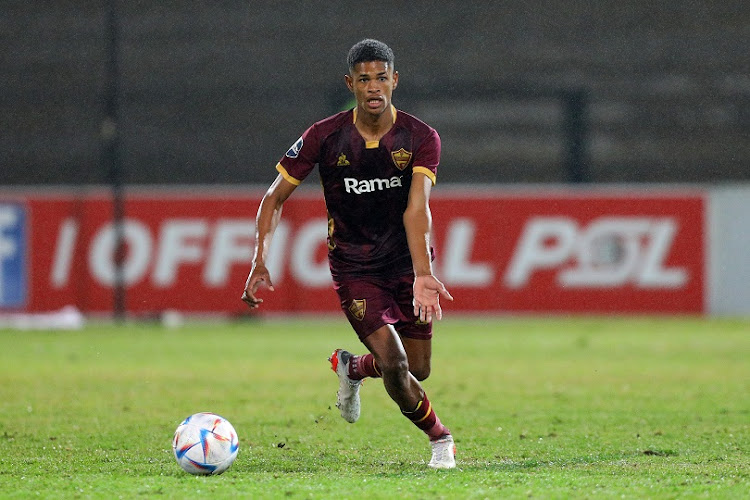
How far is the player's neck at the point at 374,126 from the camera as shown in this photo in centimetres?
737

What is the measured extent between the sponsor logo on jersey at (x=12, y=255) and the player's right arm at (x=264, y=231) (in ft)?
40.1

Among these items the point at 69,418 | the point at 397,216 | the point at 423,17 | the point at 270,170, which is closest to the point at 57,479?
the point at 397,216

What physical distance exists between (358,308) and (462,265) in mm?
12172

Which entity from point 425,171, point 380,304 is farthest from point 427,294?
point 425,171

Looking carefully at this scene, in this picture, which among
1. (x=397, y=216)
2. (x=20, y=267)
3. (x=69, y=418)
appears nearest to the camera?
(x=397, y=216)

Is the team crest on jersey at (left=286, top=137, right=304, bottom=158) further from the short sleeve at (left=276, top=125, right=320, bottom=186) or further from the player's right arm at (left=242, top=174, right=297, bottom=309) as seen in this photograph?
the player's right arm at (left=242, top=174, right=297, bottom=309)

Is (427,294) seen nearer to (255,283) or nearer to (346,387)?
(255,283)

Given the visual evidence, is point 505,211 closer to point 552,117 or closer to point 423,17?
point 552,117

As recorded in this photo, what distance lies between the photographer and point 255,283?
284 inches

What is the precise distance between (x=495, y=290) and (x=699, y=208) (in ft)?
10.1

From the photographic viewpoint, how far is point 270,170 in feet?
75.7

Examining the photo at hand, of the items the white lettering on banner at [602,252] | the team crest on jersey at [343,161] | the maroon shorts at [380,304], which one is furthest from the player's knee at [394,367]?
the white lettering on banner at [602,252]

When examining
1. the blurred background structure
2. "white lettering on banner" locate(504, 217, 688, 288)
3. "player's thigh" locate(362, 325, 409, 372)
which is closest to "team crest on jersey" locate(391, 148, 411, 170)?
"player's thigh" locate(362, 325, 409, 372)

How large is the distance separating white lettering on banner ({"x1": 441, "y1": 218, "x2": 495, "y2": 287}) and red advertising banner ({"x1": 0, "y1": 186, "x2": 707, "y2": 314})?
2 centimetres
